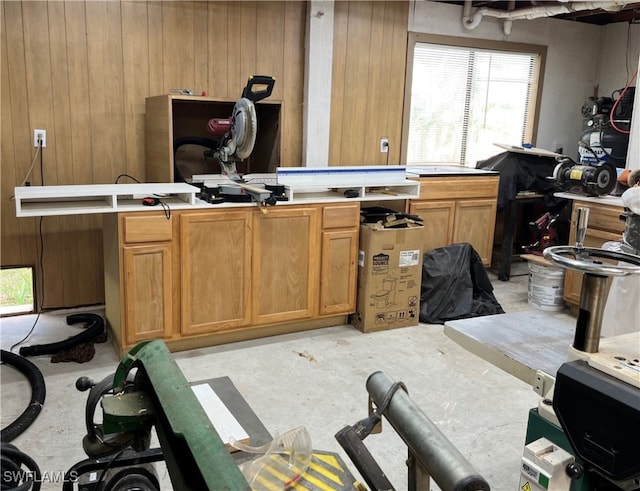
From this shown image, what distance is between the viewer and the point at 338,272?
12.9ft

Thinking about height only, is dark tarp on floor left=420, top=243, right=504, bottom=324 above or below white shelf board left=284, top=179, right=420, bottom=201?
below

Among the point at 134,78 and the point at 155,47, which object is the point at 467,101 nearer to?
the point at 155,47

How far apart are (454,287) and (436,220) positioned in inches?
27.7

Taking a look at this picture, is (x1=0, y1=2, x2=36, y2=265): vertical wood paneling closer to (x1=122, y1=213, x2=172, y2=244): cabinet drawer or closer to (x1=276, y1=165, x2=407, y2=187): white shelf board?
(x1=122, y1=213, x2=172, y2=244): cabinet drawer

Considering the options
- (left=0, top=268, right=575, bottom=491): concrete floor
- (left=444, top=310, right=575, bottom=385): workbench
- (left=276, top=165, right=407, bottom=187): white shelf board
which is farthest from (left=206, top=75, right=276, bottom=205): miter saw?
(left=444, top=310, right=575, bottom=385): workbench

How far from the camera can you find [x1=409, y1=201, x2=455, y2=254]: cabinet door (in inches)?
187

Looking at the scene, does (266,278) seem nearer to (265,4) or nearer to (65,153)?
(65,153)

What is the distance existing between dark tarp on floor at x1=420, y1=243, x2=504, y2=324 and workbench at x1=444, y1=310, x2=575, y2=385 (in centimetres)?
222

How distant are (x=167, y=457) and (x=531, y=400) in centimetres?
252

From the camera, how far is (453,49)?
5.29 metres

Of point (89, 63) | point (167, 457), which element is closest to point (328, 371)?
point (167, 457)

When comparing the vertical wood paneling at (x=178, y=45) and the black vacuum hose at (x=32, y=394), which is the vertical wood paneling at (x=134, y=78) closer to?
the vertical wood paneling at (x=178, y=45)

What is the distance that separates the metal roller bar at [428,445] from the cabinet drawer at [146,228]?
7.77 feet

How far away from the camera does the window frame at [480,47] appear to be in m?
5.00
